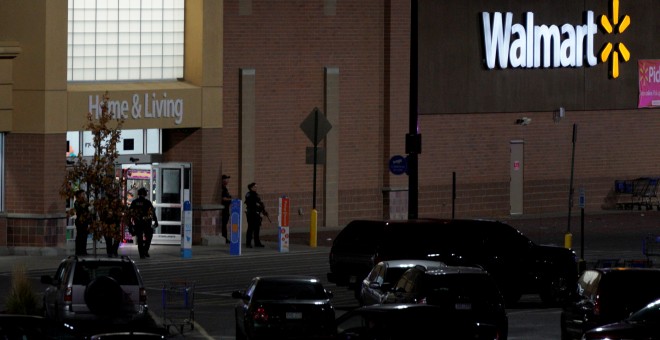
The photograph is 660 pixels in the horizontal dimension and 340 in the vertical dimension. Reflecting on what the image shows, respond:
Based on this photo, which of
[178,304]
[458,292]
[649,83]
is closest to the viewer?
[458,292]

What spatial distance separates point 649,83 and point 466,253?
2483 centimetres

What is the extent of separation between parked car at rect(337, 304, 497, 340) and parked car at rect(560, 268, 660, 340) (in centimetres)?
571

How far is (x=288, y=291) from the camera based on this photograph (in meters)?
24.6

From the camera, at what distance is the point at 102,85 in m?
40.6

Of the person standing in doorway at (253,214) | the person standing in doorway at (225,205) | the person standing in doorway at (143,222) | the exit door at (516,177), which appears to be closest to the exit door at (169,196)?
the person standing in doorway at (225,205)

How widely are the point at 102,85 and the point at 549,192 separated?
17.6 m

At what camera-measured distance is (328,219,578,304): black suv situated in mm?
31672

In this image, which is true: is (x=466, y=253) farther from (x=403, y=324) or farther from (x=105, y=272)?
(x=403, y=324)

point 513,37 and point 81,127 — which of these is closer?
point 81,127

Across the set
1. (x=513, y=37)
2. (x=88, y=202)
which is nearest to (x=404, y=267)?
(x=88, y=202)

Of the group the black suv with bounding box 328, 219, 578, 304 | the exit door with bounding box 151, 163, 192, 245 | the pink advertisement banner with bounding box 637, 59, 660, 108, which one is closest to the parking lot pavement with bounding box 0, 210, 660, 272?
the exit door with bounding box 151, 163, 192, 245

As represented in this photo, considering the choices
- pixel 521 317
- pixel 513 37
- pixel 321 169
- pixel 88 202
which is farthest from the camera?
pixel 513 37

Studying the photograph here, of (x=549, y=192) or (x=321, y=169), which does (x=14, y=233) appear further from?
(x=549, y=192)

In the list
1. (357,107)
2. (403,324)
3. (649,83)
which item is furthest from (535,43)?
(403,324)
